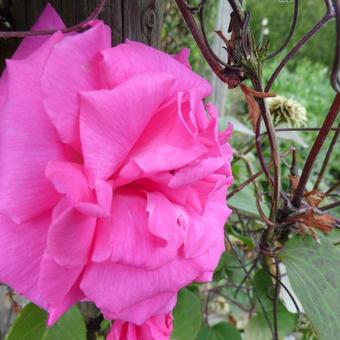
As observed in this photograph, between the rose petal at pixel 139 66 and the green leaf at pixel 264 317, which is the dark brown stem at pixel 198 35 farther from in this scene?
the green leaf at pixel 264 317

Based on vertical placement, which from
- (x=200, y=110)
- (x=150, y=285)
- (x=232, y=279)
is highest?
(x=200, y=110)

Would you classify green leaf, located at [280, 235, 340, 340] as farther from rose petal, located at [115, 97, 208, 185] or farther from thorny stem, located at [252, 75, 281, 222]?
rose petal, located at [115, 97, 208, 185]

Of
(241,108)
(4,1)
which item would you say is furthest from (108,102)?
(241,108)

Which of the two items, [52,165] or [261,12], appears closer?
[52,165]

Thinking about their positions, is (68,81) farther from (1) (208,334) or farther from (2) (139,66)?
(1) (208,334)

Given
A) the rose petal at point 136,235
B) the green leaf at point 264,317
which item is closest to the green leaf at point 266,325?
the green leaf at point 264,317

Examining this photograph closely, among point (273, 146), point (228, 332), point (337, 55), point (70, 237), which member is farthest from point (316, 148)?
point (228, 332)

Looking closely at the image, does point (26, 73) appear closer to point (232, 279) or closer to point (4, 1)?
point (4, 1)

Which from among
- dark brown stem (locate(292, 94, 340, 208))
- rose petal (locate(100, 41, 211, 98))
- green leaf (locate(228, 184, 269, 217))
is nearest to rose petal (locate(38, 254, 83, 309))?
rose petal (locate(100, 41, 211, 98))
